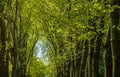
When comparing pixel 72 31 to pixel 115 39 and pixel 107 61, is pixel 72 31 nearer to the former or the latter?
pixel 107 61

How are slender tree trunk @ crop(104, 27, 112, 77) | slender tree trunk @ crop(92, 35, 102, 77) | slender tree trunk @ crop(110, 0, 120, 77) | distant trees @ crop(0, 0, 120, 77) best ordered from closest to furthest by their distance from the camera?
slender tree trunk @ crop(110, 0, 120, 77) < distant trees @ crop(0, 0, 120, 77) < slender tree trunk @ crop(104, 27, 112, 77) < slender tree trunk @ crop(92, 35, 102, 77)

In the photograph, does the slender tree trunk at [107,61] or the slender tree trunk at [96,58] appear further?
the slender tree trunk at [96,58]

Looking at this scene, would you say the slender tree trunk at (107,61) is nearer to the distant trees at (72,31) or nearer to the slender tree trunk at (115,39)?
the distant trees at (72,31)

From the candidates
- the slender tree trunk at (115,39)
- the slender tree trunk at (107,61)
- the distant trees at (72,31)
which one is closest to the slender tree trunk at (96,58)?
the distant trees at (72,31)

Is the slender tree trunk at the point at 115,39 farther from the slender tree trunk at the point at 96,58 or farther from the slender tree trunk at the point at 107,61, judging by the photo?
the slender tree trunk at the point at 96,58

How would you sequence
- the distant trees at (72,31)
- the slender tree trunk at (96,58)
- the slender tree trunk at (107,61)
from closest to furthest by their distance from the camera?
the distant trees at (72,31), the slender tree trunk at (107,61), the slender tree trunk at (96,58)

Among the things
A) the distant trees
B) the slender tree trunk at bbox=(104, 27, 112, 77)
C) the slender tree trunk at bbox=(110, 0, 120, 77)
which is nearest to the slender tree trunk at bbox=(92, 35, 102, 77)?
the distant trees

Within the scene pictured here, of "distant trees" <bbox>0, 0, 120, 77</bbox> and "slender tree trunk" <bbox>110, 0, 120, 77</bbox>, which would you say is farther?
"distant trees" <bbox>0, 0, 120, 77</bbox>

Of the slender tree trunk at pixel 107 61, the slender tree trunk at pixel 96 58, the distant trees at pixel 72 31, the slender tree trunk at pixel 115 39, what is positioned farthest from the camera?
the slender tree trunk at pixel 96 58

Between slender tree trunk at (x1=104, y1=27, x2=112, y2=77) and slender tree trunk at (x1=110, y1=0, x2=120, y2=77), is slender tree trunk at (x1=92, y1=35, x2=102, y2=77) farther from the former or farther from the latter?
slender tree trunk at (x1=110, y1=0, x2=120, y2=77)

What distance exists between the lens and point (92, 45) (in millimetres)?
19219

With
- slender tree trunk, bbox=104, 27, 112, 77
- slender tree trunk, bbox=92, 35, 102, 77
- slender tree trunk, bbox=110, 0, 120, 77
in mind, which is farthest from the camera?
slender tree trunk, bbox=92, 35, 102, 77

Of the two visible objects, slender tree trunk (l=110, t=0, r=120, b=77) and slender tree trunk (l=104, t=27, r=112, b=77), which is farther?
slender tree trunk (l=104, t=27, r=112, b=77)

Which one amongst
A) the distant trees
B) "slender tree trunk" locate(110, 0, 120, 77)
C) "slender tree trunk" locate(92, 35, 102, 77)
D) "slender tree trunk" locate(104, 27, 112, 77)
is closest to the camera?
"slender tree trunk" locate(110, 0, 120, 77)
